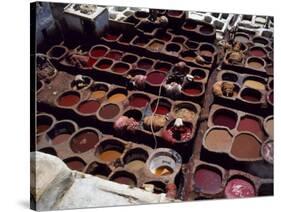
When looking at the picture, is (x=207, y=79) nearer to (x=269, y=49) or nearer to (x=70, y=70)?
(x=269, y=49)

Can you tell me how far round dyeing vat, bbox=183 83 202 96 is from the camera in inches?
154

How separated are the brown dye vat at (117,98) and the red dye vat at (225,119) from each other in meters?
0.84

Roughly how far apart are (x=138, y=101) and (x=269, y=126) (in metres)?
1.25

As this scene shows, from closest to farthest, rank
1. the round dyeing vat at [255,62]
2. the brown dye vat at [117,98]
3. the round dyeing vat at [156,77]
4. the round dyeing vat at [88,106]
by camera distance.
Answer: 1. the round dyeing vat at [88,106]
2. the brown dye vat at [117,98]
3. the round dyeing vat at [156,77]
4. the round dyeing vat at [255,62]

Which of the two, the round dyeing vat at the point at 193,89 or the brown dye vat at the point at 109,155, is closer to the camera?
the brown dye vat at the point at 109,155

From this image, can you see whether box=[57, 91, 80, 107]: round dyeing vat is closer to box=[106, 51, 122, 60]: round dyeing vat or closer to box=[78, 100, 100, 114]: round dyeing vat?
box=[78, 100, 100, 114]: round dyeing vat

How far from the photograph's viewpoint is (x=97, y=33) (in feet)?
12.5

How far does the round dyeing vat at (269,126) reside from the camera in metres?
4.04

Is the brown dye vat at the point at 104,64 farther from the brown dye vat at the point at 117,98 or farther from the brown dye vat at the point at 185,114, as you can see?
the brown dye vat at the point at 185,114

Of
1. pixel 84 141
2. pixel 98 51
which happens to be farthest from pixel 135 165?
pixel 98 51

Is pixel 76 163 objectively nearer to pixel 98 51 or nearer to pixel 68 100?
pixel 68 100

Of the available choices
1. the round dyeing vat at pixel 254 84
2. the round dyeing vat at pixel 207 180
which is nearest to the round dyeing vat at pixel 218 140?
the round dyeing vat at pixel 207 180

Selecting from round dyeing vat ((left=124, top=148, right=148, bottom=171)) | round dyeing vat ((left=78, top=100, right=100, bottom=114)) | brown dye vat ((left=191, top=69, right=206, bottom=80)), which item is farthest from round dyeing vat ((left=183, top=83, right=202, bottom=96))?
round dyeing vat ((left=78, top=100, right=100, bottom=114))

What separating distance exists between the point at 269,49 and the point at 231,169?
1.24m
